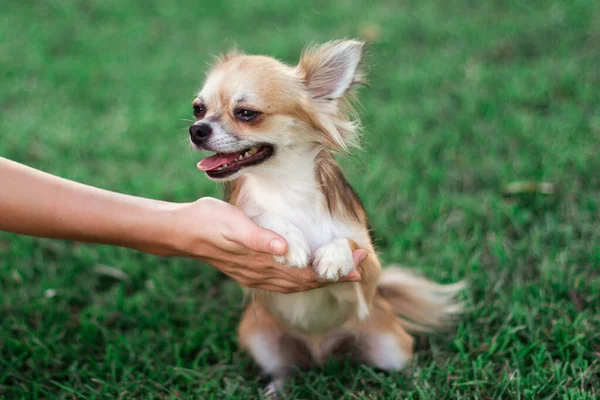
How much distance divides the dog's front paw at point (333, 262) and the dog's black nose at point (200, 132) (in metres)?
0.54

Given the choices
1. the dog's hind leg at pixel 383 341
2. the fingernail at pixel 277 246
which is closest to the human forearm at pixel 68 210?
the fingernail at pixel 277 246

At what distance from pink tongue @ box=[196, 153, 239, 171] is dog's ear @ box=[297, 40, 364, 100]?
393mm

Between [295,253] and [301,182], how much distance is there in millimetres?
296

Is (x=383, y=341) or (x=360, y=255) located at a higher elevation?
(x=360, y=255)

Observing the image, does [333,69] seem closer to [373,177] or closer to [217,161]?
[217,161]

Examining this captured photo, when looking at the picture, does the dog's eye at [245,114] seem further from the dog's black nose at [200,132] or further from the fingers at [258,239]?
the fingers at [258,239]

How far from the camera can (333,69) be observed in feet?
7.75

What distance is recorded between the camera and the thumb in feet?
6.76

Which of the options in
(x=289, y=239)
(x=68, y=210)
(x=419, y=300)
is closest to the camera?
(x=289, y=239)

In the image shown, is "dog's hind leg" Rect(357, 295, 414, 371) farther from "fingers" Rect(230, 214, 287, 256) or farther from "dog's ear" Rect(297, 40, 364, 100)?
"dog's ear" Rect(297, 40, 364, 100)

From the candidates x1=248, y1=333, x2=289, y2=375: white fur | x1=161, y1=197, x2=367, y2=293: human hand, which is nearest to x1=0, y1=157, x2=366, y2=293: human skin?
x1=161, y1=197, x2=367, y2=293: human hand

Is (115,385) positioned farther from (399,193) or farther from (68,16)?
(68,16)

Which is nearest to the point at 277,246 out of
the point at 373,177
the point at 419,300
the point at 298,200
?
the point at 298,200

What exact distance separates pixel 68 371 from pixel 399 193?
1984 mm
